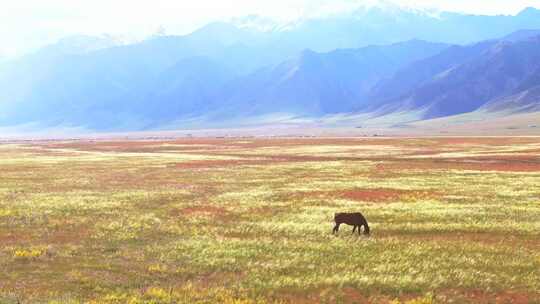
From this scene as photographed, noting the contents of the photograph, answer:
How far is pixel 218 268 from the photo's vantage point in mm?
21516

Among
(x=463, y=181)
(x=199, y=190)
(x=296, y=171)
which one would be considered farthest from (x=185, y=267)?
(x=296, y=171)

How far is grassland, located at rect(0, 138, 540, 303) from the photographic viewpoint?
18516 millimetres

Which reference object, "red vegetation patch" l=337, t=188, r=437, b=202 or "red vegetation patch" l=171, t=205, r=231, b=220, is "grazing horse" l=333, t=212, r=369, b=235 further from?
"red vegetation patch" l=337, t=188, r=437, b=202

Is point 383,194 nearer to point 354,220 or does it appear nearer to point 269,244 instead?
point 354,220

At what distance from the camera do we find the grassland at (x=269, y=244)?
18516 mm

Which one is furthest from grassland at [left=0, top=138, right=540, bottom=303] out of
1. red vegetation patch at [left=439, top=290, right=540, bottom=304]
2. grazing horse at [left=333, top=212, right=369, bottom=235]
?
grazing horse at [left=333, top=212, right=369, bottom=235]

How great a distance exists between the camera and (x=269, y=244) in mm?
25672

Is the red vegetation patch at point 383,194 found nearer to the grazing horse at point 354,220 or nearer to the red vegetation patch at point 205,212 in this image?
the red vegetation patch at point 205,212

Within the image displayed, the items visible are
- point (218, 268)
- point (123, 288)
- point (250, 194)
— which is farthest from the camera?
point (250, 194)

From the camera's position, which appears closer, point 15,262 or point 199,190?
point 15,262

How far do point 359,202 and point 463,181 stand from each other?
723 inches

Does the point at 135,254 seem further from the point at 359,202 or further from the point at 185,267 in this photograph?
the point at 359,202

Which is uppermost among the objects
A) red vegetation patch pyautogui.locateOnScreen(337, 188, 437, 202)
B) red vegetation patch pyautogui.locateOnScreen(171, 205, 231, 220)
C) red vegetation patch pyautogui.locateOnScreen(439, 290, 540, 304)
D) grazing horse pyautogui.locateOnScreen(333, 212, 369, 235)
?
grazing horse pyautogui.locateOnScreen(333, 212, 369, 235)

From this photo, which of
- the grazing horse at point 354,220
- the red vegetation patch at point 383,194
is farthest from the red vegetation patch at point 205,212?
the red vegetation patch at point 383,194
